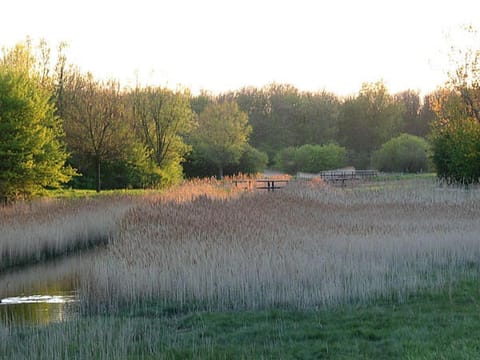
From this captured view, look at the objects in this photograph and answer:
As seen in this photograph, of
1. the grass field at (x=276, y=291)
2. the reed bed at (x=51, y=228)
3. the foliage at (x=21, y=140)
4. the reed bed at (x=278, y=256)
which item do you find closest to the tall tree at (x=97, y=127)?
the foliage at (x=21, y=140)

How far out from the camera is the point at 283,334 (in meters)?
6.98

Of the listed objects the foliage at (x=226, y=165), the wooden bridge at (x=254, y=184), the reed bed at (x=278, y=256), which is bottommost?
the reed bed at (x=278, y=256)

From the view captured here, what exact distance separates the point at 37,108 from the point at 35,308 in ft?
45.2

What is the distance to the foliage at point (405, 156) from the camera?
4656 centimetres

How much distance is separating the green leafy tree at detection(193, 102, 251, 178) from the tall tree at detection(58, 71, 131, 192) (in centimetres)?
1500

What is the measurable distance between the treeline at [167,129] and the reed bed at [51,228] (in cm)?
300

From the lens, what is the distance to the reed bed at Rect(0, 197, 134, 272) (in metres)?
15.1

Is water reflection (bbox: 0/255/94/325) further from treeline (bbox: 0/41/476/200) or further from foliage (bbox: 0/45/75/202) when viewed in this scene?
treeline (bbox: 0/41/476/200)

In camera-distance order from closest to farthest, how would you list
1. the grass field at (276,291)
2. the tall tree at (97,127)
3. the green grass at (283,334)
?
the green grass at (283,334) → the grass field at (276,291) → the tall tree at (97,127)

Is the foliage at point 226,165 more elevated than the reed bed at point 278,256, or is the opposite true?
the foliage at point 226,165

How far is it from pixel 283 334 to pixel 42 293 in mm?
6023

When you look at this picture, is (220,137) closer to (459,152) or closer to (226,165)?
(226,165)

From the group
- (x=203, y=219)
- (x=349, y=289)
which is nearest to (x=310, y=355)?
(x=349, y=289)

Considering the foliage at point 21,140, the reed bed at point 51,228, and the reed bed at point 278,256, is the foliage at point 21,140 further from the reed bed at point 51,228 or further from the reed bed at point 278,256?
the reed bed at point 278,256
